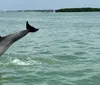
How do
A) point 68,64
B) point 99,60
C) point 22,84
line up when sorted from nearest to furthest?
point 22,84
point 68,64
point 99,60

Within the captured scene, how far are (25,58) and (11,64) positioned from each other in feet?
8.01

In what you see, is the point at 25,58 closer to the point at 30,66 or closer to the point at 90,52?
the point at 30,66

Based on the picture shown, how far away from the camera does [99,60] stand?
2300cm

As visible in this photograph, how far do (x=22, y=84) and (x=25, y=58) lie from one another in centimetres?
725

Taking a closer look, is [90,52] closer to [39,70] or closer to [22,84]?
[39,70]

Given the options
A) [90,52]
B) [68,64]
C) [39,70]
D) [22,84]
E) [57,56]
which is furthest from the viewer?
[90,52]

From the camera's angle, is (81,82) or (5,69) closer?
(81,82)

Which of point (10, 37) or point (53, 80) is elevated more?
point (10, 37)

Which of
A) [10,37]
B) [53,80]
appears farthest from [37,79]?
[10,37]

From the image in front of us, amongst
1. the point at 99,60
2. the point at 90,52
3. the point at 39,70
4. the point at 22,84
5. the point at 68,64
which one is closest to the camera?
the point at 22,84

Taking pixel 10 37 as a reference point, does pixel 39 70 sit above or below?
below

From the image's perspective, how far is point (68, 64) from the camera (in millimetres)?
21547

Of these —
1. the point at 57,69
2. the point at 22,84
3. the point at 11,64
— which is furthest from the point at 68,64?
the point at 22,84

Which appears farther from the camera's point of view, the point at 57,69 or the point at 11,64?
the point at 11,64
